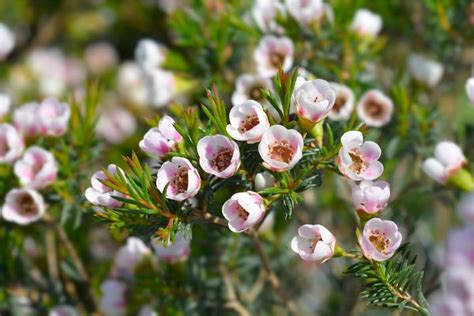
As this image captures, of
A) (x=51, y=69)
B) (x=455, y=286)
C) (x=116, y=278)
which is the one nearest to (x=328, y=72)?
(x=455, y=286)

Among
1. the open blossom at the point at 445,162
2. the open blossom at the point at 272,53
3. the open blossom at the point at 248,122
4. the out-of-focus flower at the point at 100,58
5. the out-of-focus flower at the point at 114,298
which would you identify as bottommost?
the out-of-focus flower at the point at 100,58

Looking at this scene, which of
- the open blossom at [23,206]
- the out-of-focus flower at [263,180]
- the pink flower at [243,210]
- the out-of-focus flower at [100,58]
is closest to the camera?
the pink flower at [243,210]

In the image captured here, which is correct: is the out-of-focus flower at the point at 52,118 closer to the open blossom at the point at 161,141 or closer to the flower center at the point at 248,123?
the open blossom at the point at 161,141

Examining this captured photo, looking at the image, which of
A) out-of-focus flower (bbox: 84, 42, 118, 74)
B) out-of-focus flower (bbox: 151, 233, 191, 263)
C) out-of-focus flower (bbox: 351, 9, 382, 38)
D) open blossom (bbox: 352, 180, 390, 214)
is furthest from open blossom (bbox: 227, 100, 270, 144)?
out-of-focus flower (bbox: 84, 42, 118, 74)

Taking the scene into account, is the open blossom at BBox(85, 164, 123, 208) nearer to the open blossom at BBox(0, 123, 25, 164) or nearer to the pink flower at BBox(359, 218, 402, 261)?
the open blossom at BBox(0, 123, 25, 164)

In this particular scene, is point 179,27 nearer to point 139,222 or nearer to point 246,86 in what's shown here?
point 246,86

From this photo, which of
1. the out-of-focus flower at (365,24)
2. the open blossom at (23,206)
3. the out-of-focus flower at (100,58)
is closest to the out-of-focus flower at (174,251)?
the open blossom at (23,206)
